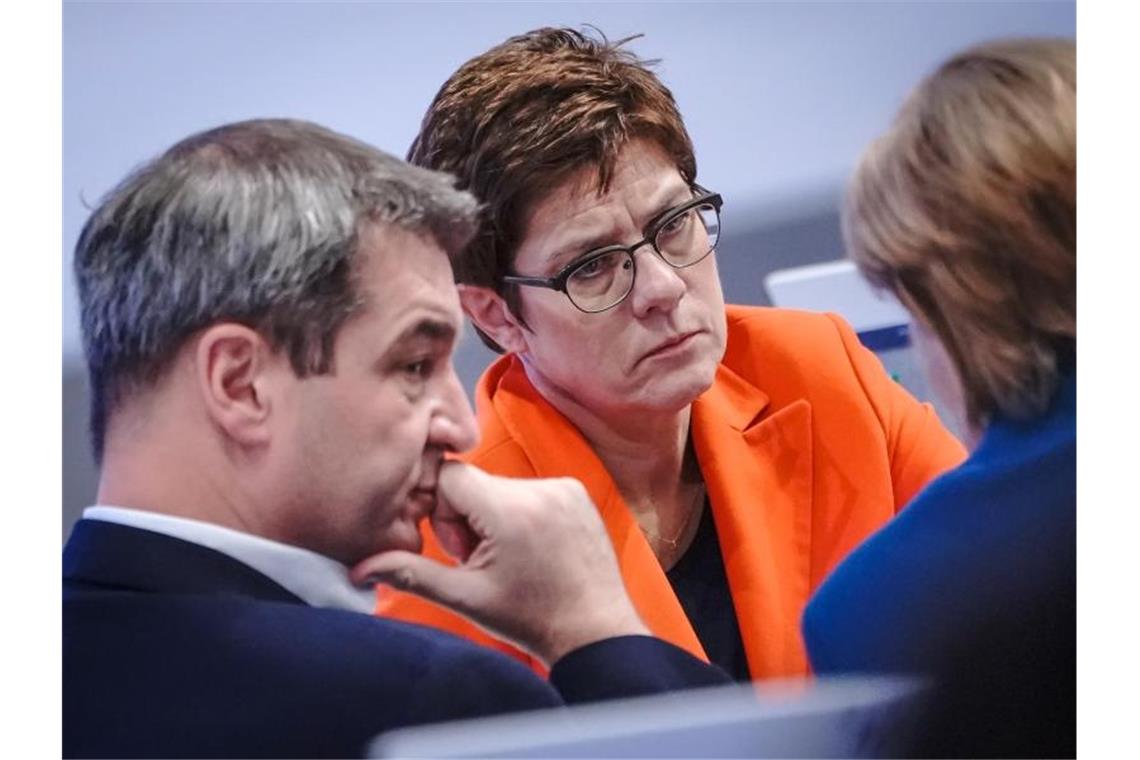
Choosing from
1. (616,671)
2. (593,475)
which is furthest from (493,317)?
(616,671)

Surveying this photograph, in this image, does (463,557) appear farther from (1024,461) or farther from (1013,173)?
(1013,173)

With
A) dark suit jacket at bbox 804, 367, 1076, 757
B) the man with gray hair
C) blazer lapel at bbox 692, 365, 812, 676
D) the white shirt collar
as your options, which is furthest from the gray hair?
dark suit jacket at bbox 804, 367, 1076, 757

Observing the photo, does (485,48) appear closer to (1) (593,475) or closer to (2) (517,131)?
(2) (517,131)

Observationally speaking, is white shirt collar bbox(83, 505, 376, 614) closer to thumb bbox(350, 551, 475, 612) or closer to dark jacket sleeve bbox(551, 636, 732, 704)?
thumb bbox(350, 551, 475, 612)

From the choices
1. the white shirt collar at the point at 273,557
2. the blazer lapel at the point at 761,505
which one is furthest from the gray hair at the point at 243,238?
the blazer lapel at the point at 761,505

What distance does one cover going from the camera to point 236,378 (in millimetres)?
1729

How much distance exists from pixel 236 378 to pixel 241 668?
31cm

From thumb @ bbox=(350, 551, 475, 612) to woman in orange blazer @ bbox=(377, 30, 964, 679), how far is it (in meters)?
0.02

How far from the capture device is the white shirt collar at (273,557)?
67.4 inches

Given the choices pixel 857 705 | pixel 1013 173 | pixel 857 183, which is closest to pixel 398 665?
pixel 857 705

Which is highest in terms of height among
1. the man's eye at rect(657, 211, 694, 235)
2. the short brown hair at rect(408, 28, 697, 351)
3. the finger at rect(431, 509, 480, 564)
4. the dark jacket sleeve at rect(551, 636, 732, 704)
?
the short brown hair at rect(408, 28, 697, 351)

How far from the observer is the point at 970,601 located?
1820 mm

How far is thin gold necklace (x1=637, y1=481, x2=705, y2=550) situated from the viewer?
1.86 meters

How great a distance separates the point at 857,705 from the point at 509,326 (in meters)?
0.59
